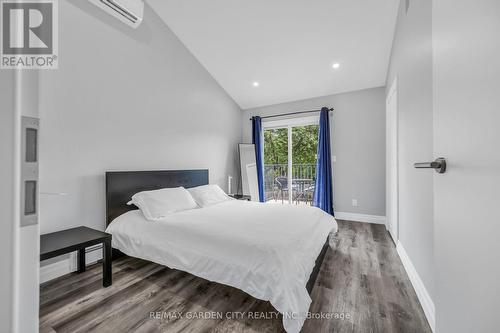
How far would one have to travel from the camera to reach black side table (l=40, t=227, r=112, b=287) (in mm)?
1719

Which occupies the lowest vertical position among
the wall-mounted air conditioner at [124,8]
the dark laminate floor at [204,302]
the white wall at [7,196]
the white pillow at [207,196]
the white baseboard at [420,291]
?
the dark laminate floor at [204,302]

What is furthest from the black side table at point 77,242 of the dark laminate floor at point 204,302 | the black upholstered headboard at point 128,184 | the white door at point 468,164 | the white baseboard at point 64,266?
the white door at point 468,164

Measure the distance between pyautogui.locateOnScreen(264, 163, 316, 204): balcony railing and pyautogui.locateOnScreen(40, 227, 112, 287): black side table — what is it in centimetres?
361

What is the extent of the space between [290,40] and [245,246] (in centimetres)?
295

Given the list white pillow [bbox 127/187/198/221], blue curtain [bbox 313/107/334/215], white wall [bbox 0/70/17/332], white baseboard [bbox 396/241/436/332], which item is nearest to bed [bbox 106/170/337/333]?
white pillow [bbox 127/187/198/221]

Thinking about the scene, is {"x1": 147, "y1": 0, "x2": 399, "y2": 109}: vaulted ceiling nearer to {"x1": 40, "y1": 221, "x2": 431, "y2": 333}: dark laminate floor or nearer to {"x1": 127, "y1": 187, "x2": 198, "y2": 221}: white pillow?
{"x1": 127, "y1": 187, "x2": 198, "y2": 221}: white pillow

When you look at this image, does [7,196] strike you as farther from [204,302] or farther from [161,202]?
[161,202]

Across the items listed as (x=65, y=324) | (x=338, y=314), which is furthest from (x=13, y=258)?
(x=338, y=314)

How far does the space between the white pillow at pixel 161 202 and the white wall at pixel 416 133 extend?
242cm

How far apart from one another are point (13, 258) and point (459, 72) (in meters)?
1.16

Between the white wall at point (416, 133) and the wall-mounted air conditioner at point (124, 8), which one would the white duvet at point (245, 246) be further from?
the wall-mounted air conditioner at point (124, 8)

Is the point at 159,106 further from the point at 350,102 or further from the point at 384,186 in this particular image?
the point at 384,186

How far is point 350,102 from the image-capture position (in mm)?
4098

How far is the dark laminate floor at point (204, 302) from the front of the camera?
1.48 m
